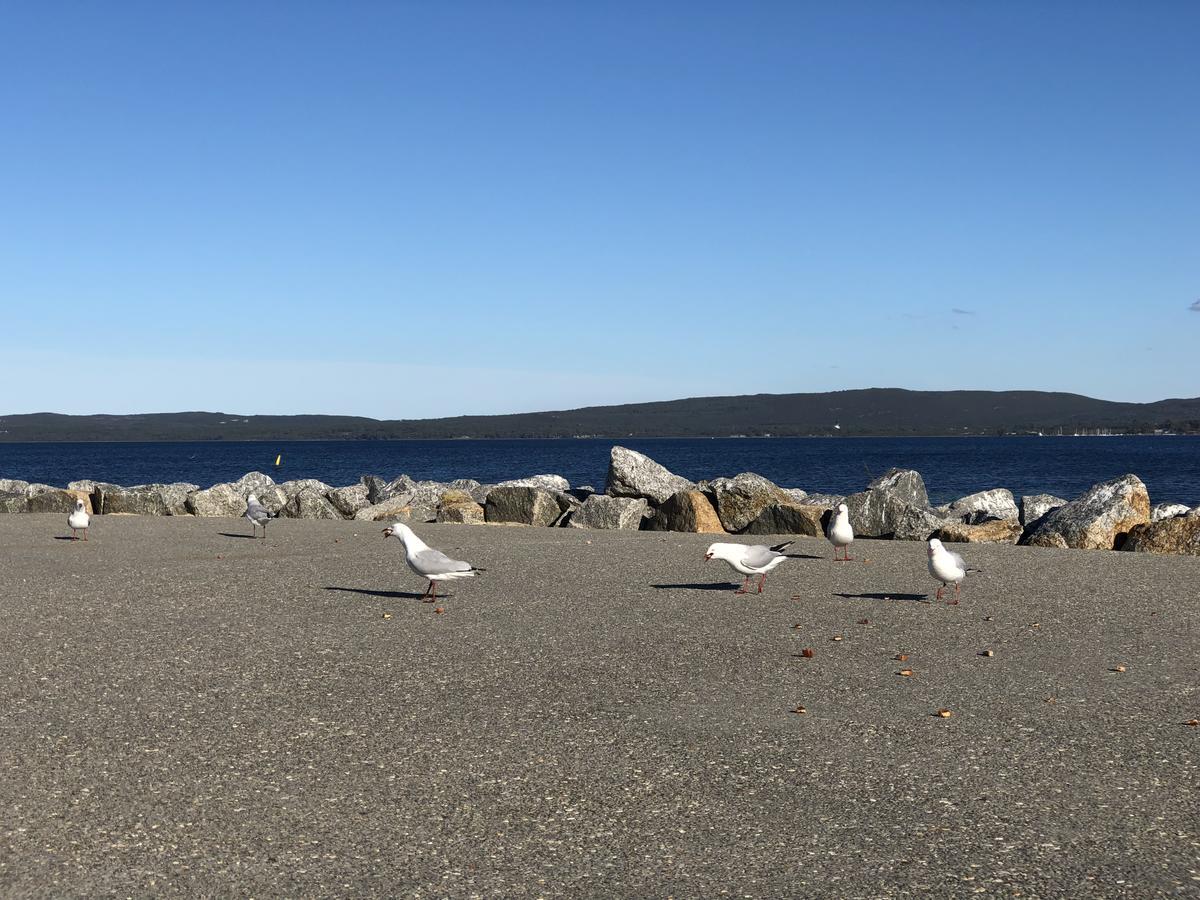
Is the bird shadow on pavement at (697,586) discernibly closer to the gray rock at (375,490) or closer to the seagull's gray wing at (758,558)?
the seagull's gray wing at (758,558)

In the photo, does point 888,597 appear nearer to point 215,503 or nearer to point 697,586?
point 697,586

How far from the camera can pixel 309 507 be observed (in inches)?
1141

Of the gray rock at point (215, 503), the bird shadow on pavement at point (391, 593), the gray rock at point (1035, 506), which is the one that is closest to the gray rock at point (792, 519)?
the gray rock at point (1035, 506)

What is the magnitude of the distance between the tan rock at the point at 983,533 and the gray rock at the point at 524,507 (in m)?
8.90

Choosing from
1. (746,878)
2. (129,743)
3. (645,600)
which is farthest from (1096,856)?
(645,600)

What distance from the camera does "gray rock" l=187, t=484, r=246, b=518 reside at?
96.0 feet

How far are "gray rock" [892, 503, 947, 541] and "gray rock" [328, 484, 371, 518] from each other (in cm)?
1368

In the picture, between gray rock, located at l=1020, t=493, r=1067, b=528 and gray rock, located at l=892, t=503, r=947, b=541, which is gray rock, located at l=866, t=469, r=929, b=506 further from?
gray rock, located at l=892, t=503, r=947, b=541

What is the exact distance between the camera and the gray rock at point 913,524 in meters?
22.1

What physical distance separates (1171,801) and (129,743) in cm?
610

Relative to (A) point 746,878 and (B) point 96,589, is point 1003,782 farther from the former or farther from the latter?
(B) point 96,589

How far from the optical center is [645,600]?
43.5 ft

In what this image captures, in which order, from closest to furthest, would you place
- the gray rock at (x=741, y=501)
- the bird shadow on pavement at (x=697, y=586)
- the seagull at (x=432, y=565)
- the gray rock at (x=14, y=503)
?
the seagull at (x=432, y=565) → the bird shadow on pavement at (x=697, y=586) → the gray rock at (x=741, y=501) → the gray rock at (x=14, y=503)

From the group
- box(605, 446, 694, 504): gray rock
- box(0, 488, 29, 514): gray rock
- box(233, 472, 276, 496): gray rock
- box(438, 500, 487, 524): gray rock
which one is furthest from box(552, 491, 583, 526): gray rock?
box(0, 488, 29, 514): gray rock
